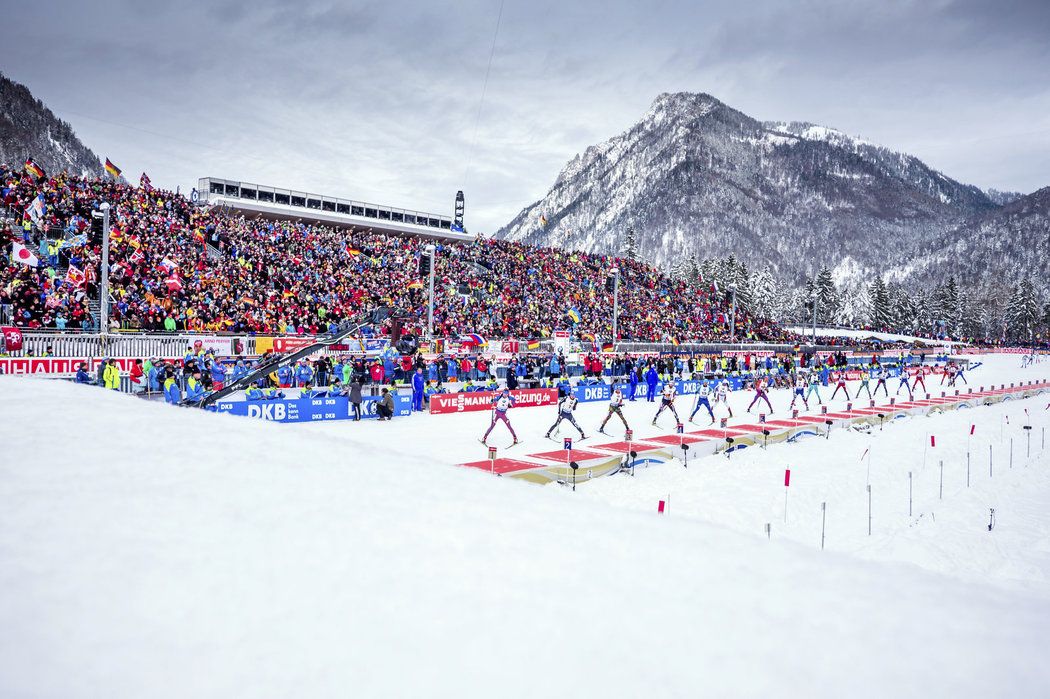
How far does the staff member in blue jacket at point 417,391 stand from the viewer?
76.3ft

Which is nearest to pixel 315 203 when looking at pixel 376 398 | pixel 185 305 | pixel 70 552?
pixel 185 305

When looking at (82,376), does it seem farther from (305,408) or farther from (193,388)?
(305,408)

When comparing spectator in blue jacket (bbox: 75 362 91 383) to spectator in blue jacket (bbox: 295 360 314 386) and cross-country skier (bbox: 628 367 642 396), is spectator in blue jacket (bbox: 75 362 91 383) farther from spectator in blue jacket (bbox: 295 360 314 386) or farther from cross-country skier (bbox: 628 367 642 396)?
cross-country skier (bbox: 628 367 642 396)

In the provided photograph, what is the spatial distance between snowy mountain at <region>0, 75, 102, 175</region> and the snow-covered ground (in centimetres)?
15205

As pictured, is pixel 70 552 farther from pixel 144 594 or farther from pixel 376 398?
pixel 376 398

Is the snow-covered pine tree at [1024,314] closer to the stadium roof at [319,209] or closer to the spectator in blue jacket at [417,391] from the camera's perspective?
the stadium roof at [319,209]

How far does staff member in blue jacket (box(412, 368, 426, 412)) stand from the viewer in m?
23.2

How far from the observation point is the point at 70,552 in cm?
350

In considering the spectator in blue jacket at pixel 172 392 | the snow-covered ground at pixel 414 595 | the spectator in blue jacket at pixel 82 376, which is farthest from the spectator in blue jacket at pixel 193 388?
the snow-covered ground at pixel 414 595

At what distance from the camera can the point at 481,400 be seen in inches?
981

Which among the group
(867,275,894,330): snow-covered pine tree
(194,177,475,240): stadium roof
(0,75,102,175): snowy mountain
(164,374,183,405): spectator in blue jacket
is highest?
(0,75,102,175): snowy mountain

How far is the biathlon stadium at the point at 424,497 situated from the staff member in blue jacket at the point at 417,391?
0.37ft

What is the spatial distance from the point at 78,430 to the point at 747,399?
27.7 metres

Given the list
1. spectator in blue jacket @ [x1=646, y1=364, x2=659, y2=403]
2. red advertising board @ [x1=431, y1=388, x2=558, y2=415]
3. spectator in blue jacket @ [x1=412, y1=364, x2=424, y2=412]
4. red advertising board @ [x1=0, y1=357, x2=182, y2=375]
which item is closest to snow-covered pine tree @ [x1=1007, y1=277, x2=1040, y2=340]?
spectator in blue jacket @ [x1=646, y1=364, x2=659, y2=403]
